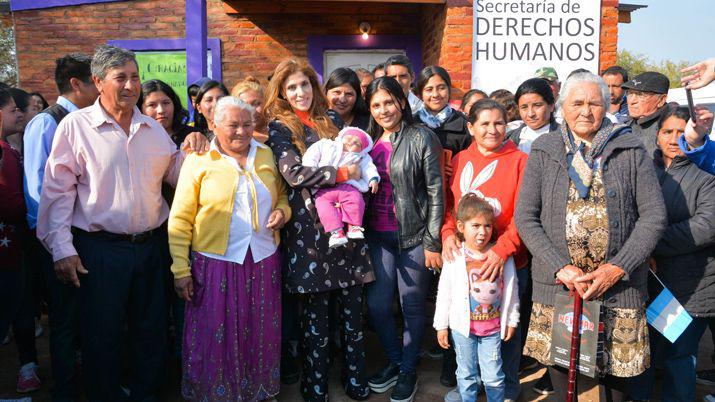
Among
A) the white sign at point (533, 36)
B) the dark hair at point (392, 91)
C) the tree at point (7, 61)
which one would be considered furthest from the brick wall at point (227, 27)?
the tree at point (7, 61)

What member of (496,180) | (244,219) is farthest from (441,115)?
(244,219)

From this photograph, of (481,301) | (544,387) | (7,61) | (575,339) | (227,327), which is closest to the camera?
(575,339)

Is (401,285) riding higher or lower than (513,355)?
higher

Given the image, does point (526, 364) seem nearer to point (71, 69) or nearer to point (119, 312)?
point (119, 312)

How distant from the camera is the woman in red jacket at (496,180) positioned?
9.30 ft

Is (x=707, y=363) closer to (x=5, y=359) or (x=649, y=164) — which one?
(x=649, y=164)

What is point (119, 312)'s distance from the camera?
288 centimetres

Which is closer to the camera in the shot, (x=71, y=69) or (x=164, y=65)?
(x=71, y=69)

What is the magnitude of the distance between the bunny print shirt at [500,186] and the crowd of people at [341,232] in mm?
12

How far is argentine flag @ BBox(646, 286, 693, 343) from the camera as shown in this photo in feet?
8.55

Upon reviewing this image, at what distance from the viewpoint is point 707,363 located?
3.98 metres

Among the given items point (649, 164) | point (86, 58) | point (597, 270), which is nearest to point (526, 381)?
point (597, 270)

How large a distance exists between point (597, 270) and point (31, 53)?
8.68m

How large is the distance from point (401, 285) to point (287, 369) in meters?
1.08
